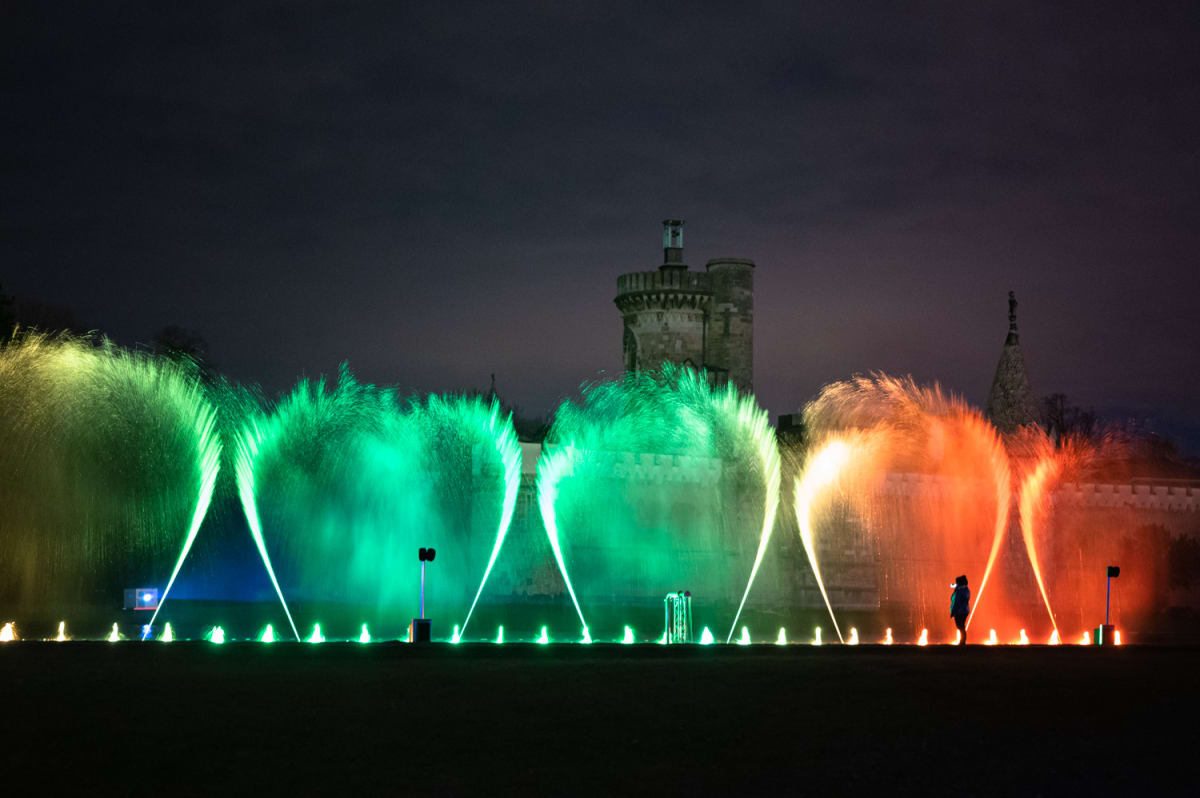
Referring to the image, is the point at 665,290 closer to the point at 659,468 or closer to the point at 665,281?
the point at 665,281

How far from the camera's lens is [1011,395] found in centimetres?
7281

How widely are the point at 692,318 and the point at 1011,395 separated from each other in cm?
1594

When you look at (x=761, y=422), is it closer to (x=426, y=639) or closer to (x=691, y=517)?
(x=691, y=517)

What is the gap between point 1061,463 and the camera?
6894 cm

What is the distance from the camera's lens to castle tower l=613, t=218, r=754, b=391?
75.1m

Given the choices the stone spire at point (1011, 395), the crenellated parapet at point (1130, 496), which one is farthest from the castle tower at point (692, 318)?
the crenellated parapet at point (1130, 496)

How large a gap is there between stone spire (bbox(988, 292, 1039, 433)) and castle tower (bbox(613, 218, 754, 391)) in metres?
12.0

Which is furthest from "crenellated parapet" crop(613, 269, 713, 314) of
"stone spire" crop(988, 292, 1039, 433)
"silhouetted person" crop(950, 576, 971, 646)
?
"silhouetted person" crop(950, 576, 971, 646)

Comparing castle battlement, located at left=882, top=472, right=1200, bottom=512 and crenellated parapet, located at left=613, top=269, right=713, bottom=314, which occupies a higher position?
crenellated parapet, located at left=613, top=269, right=713, bottom=314

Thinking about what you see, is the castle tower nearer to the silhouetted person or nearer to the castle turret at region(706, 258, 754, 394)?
the castle turret at region(706, 258, 754, 394)

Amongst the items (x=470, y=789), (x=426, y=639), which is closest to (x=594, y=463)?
(x=426, y=639)

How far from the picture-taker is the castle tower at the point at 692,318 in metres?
75.1

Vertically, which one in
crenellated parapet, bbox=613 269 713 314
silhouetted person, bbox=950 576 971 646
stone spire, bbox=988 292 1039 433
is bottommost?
silhouetted person, bbox=950 576 971 646

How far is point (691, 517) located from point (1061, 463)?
22.2 meters
